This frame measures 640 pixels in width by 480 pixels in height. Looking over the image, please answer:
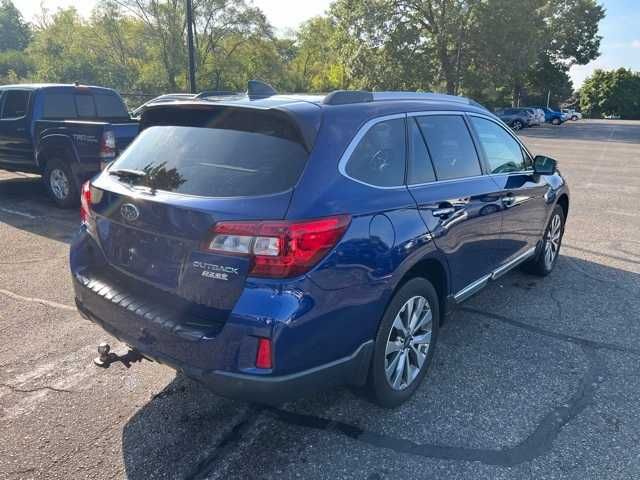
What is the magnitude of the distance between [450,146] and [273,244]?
1.82 m

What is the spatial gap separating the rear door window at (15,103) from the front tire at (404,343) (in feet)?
26.5

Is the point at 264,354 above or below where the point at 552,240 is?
above

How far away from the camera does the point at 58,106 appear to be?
27.3 feet

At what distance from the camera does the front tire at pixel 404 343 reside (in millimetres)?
2688

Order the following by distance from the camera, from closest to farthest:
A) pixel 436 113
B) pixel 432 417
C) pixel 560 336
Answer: pixel 432 417 → pixel 436 113 → pixel 560 336

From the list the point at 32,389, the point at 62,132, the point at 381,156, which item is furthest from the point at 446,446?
the point at 62,132

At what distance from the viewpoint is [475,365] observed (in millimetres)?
3422

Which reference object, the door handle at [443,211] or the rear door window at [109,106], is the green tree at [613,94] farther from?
the door handle at [443,211]

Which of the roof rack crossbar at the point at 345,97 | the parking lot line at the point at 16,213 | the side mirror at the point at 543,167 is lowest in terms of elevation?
the parking lot line at the point at 16,213

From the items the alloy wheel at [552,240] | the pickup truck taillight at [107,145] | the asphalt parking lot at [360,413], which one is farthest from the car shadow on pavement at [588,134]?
the asphalt parking lot at [360,413]

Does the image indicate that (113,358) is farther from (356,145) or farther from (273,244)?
(356,145)

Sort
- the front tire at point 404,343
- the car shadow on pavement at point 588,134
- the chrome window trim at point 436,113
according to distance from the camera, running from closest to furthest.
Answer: the front tire at point 404,343, the chrome window trim at point 436,113, the car shadow on pavement at point 588,134

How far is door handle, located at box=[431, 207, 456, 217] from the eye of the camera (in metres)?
2.97

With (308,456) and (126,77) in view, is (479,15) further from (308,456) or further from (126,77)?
(308,456)
